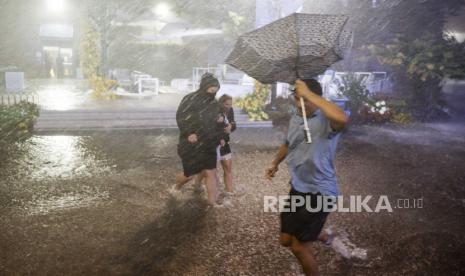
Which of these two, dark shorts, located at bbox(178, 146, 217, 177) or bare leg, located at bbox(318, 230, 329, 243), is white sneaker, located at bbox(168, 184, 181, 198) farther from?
bare leg, located at bbox(318, 230, 329, 243)

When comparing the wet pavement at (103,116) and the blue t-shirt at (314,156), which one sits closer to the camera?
the blue t-shirt at (314,156)

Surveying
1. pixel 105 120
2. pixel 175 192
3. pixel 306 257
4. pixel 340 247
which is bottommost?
pixel 340 247

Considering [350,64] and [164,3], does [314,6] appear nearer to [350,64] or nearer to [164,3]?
[350,64]

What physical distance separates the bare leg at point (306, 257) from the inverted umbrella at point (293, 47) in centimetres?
96

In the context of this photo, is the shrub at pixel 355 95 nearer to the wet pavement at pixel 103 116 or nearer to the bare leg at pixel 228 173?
the wet pavement at pixel 103 116

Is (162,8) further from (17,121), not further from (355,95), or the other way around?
(17,121)

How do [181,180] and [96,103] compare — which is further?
[96,103]

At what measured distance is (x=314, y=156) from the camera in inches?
118

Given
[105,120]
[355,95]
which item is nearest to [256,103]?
[355,95]

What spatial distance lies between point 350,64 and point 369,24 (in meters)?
2.37

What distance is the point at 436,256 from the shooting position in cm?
405

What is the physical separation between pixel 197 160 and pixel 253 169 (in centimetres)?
243

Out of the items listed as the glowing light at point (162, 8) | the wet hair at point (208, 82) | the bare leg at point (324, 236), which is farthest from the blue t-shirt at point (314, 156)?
the glowing light at point (162, 8)

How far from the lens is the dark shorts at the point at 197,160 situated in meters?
5.03
